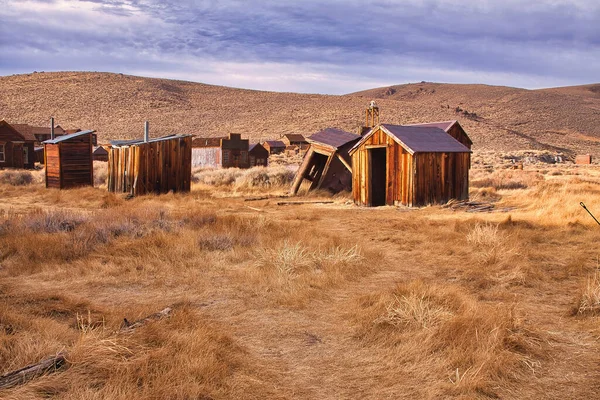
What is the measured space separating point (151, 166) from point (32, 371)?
48.9 ft

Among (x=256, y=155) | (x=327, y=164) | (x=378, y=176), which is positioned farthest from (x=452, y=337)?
(x=256, y=155)

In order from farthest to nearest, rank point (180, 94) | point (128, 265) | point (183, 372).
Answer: point (180, 94)
point (128, 265)
point (183, 372)

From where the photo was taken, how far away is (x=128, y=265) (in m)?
7.29

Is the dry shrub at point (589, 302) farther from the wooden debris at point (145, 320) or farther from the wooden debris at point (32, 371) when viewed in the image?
the wooden debris at point (32, 371)

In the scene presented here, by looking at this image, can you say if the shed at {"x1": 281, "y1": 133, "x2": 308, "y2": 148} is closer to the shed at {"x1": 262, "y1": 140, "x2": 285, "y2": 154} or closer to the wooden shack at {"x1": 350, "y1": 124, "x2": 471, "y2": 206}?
the shed at {"x1": 262, "y1": 140, "x2": 285, "y2": 154}

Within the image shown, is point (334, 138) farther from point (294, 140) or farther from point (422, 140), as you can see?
point (294, 140)

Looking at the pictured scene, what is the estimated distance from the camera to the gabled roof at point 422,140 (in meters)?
14.6

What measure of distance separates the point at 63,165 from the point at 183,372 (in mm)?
18477

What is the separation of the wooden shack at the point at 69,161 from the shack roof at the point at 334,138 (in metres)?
8.64

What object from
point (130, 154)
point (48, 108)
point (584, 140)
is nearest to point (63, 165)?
point (130, 154)

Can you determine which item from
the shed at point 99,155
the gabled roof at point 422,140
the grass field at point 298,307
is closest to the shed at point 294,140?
the shed at point 99,155

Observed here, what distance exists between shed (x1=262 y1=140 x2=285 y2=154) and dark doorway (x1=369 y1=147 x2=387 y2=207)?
115 ft

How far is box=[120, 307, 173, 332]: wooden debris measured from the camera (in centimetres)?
465

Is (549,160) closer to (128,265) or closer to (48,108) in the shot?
(128,265)
